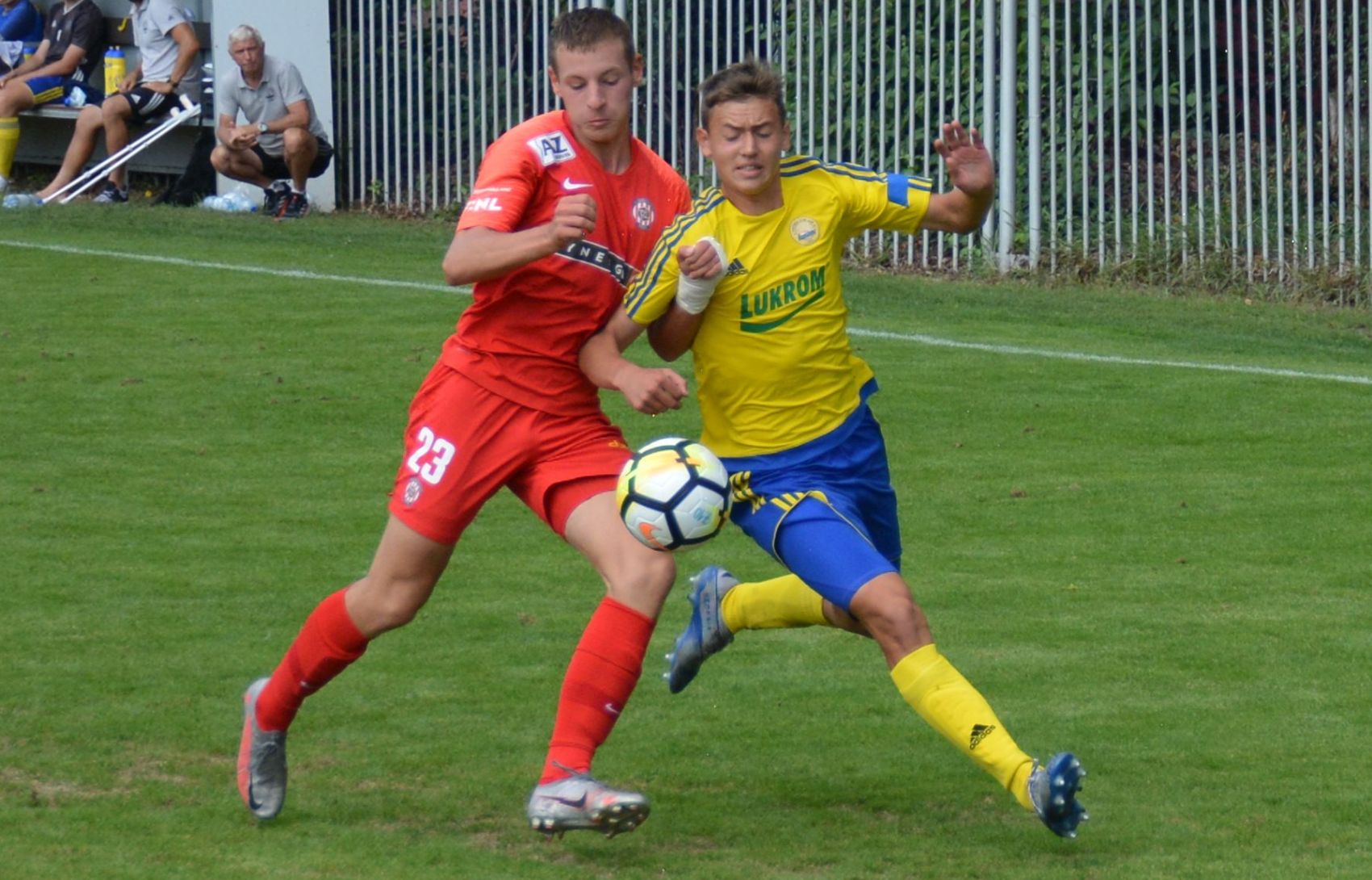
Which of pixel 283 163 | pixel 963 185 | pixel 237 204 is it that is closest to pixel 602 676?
pixel 963 185

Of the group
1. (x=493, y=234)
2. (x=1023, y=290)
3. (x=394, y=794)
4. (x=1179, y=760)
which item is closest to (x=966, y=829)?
(x=1179, y=760)

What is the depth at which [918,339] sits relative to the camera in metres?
12.4

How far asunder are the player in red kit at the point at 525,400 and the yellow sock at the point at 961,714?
0.61m

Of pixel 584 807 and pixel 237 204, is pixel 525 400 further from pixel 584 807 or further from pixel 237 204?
pixel 237 204

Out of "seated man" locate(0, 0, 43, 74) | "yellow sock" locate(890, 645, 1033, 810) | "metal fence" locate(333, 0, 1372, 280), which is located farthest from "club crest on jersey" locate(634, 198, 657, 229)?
"seated man" locate(0, 0, 43, 74)

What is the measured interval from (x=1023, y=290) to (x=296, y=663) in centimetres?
1010

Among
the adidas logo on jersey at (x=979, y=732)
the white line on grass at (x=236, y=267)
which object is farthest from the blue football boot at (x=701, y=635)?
the white line on grass at (x=236, y=267)

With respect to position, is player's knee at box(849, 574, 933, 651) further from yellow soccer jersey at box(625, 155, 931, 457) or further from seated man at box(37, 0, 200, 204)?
seated man at box(37, 0, 200, 204)

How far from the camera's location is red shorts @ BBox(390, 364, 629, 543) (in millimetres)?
5113

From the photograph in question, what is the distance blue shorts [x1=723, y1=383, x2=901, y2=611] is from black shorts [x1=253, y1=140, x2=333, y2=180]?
11968 millimetres

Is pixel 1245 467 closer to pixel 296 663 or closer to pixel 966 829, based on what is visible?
pixel 966 829

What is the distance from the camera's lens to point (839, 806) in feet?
17.3

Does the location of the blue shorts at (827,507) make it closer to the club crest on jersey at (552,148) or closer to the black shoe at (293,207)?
the club crest on jersey at (552,148)

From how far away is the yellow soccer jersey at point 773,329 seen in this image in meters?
5.33
